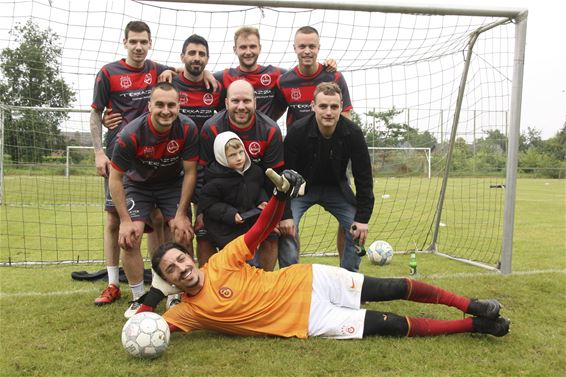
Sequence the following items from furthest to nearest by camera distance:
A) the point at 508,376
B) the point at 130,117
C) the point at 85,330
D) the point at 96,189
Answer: the point at 96,189 < the point at 130,117 < the point at 85,330 < the point at 508,376

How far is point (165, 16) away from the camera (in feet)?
17.6

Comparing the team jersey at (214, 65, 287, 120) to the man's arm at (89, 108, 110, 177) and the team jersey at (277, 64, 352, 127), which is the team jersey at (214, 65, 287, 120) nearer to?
the team jersey at (277, 64, 352, 127)

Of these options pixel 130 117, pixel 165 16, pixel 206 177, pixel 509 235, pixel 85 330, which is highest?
pixel 165 16

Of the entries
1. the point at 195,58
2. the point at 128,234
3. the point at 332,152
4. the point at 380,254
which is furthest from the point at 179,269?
the point at 380,254

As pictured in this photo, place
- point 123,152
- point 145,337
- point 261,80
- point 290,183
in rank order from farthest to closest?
point 261,80, point 123,152, point 290,183, point 145,337

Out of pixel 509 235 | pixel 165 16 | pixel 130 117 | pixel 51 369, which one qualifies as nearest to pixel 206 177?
pixel 130 117

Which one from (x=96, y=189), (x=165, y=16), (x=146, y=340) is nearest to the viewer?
(x=146, y=340)

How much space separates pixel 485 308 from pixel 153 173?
278cm

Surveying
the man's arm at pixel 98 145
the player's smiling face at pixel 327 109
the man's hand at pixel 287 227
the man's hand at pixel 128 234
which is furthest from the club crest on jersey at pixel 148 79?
the man's hand at pixel 287 227

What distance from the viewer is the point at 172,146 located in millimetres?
4000

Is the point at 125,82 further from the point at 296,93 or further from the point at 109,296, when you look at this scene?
the point at 109,296

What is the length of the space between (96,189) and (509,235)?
42.5 feet

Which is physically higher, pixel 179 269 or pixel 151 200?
pixel 151 200

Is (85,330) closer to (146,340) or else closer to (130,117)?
(146,340)
